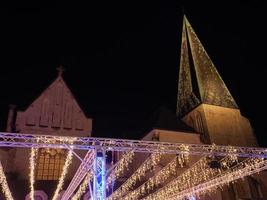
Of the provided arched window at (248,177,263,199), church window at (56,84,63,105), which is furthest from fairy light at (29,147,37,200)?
arched window at (248,177,263,199)

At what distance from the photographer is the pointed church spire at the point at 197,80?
2759 cm

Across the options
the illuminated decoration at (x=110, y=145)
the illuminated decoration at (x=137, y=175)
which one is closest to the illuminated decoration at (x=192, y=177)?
the illuminated decoration at (x=137, y=175)

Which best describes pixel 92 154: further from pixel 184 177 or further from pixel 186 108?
pixel 186 108

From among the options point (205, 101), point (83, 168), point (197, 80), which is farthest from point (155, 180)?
point (197, 80)

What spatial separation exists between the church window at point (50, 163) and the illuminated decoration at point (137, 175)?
434cm

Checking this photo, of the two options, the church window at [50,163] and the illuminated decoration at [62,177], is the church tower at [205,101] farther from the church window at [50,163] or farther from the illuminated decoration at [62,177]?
the church window at [50,163]

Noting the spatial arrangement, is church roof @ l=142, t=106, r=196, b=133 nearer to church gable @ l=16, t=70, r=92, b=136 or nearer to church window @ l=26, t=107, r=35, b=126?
church gable @ l=16, t=70, r=92, b=136

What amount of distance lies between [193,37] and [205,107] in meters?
8.05

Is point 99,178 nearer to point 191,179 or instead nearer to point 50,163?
point 50,163

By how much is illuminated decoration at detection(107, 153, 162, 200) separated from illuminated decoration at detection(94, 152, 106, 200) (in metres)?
Answer: 7.97

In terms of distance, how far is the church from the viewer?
18.4 metres

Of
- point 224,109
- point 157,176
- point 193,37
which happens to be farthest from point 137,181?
point 193,37

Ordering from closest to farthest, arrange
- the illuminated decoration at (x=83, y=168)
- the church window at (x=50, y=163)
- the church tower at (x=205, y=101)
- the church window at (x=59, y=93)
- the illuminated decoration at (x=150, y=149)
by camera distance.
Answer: the illuminated decoration at (x=150, y=149) → the illuminated decoration at (x=83, y=168) → the church window at (x=50, y=163) → the church window at (x=59, y=93) → the church tower at (x=205, y=101)

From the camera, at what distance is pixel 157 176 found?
65.0 feet
